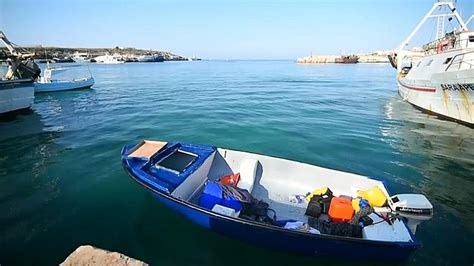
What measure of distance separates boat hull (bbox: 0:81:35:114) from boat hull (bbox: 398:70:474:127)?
26.5 meters

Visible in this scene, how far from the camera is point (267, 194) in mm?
7852

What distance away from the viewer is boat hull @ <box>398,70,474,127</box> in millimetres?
13695

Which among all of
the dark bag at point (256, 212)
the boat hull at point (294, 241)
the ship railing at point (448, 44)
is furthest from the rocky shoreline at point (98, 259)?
the ship railing at point (448, 44)

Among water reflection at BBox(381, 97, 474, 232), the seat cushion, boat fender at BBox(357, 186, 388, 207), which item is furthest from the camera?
water reflection at BBox(381, 97, 474, 232)

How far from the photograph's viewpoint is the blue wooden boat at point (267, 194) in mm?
5008

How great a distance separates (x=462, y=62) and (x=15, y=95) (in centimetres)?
2794

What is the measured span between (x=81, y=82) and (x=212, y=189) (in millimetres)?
30939

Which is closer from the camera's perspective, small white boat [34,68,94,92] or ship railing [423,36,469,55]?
ship railing [423,36,469,55]

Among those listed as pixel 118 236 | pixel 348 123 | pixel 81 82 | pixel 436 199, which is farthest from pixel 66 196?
pixel 81 82

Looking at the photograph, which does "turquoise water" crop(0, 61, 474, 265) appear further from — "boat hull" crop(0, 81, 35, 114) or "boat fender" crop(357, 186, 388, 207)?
"boat fender" crop(357, 186, 388, 207)

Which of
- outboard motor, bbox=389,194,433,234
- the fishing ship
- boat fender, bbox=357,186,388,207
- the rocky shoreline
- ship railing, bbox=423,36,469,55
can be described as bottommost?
boat fender, bbox=357,186,388,207

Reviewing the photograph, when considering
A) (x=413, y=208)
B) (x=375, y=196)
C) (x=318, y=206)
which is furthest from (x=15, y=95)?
(x=413, y=208)

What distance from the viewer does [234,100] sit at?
2466cm

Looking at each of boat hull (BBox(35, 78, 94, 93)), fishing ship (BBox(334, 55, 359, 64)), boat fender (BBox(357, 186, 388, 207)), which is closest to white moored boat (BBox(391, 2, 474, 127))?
boat fender (BBox(357, 186, 388, 207))
